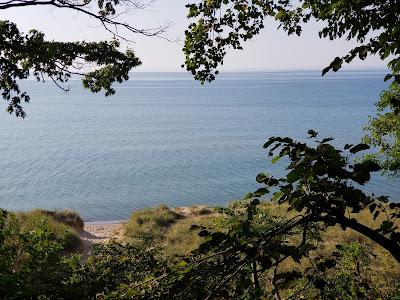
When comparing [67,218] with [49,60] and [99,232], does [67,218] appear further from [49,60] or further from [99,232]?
[49,60]

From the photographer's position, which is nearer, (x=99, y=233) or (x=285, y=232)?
(x=285, y=232)

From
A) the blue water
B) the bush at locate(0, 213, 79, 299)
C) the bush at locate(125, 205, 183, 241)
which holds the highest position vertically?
the bush at locate(0, 213, 79, 299)

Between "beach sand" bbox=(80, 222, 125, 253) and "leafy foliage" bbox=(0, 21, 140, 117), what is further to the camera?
"beach sand" bbox=(80, 222, 125, 253)

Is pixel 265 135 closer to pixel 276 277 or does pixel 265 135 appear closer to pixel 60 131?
pixel 60 131

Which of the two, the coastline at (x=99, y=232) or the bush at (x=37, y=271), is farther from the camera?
the coastline at (x=99, y=232)

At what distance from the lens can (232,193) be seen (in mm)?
40312

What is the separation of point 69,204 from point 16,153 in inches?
1138

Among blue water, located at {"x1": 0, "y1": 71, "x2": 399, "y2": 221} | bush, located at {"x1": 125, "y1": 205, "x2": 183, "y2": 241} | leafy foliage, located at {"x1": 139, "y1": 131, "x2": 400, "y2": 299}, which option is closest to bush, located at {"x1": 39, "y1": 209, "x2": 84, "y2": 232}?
bush, located at {"x1": 125, "y1": 205, "x2": 183, "y2": 241}

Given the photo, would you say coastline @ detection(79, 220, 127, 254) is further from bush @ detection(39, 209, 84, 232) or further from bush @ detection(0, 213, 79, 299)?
bush @ detection(0, 213, 79, 299)

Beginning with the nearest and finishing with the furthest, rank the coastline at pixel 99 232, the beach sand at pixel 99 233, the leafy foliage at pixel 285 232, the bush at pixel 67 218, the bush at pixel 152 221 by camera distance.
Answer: the leafy foliage at pixel 285 232, the coastline at pixel 99 232, the beach sand at pixel 99 233, the bush at pixel 152 221, the bush at pixel 67 218

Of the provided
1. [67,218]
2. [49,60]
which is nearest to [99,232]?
[67,218]

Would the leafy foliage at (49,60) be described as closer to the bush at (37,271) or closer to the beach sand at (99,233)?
the bush at (37,271)

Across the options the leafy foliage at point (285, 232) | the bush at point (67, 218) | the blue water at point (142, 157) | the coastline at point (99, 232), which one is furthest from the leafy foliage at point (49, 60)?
the blue water at point (142, 157)

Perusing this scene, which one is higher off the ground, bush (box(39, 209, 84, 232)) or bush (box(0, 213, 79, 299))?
bush (box(0, 213, 79, 299))
